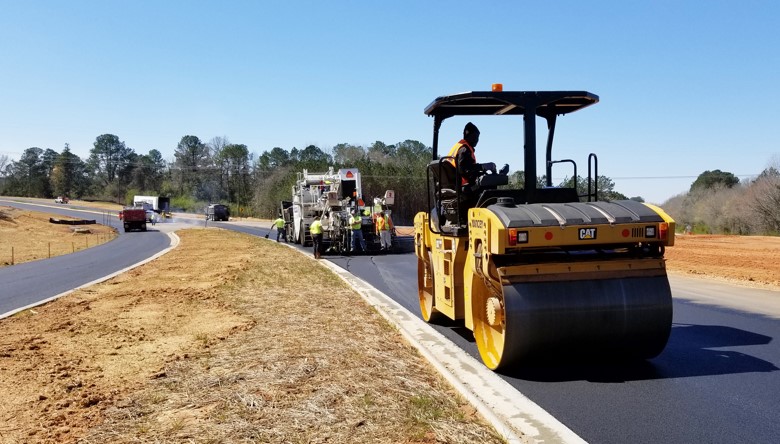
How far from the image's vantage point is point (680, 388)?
5.26 metres

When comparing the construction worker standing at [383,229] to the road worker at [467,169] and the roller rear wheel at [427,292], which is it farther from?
the road worker at [467,169]

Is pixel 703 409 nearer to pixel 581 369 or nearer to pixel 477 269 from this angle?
pixel 581 369

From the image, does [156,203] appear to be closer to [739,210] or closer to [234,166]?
[234,166]

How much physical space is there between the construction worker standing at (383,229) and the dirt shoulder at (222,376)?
12124 mm

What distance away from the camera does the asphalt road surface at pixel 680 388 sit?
434 cm

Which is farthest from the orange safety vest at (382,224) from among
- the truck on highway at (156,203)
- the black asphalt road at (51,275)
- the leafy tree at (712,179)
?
the truck on highway at (156,203)

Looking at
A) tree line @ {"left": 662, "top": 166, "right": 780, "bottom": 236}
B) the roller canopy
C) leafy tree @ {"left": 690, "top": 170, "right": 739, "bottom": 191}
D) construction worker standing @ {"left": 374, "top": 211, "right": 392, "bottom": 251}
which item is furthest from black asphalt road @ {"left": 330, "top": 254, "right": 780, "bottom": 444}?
leafy tree @ {"left": 690, "top": 170, "right": 739, "bottom": 191}

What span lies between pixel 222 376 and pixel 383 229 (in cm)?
1762

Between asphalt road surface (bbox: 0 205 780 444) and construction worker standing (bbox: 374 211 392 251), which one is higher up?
construction worker standing (bbox: 374 211 392 251)

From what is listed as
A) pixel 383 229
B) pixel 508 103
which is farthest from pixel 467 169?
pixel 383 229

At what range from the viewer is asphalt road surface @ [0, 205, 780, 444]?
434 centimetres

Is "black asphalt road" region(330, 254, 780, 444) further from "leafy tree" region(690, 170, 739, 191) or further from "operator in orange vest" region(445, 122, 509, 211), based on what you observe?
"leafy tree" region(690, 170, 739, 191)

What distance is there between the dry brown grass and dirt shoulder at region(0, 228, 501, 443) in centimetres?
1753

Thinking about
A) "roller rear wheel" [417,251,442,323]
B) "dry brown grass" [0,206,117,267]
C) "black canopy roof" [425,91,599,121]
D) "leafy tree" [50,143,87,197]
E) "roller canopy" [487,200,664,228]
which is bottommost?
"dry brown grass" [0,206,117,267]
